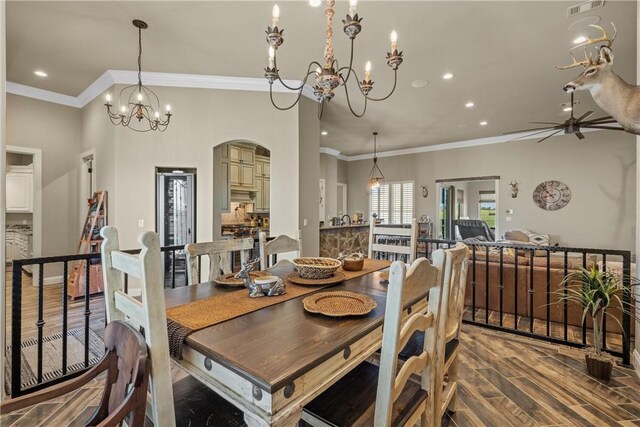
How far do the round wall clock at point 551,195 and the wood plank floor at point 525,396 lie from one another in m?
5.11

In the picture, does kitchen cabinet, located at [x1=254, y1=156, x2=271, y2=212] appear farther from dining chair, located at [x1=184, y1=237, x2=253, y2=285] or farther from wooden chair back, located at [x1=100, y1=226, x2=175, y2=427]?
wooden chair back, located at [x1=100, y1=226, x2=175, y2=427]

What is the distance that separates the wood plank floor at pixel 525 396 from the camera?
1840mm

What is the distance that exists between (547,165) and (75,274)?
30.5ft

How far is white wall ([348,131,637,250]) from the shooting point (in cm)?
601

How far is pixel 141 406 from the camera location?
0.89 m

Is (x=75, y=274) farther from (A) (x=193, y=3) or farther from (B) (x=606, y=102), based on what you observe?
(B) (x=606, y=102)

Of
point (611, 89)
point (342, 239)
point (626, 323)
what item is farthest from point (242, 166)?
point (626, 323)

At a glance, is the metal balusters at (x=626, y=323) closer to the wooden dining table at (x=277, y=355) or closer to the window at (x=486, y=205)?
the wooden dining table at (x=277, y=355)

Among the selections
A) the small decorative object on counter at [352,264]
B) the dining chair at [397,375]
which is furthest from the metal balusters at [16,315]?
the small decorative object on counter at [352,264]

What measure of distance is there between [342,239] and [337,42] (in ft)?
10.9

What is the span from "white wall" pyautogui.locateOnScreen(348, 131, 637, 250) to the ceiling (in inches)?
77.6

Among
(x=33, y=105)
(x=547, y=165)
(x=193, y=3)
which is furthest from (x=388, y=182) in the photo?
(x=33, y=105)

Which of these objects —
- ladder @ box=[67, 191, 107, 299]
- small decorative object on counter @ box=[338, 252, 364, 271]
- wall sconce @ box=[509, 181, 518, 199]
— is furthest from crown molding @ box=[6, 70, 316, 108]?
wall sconce @ box=[509, 181, 518, 199]

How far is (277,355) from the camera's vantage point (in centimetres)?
98
